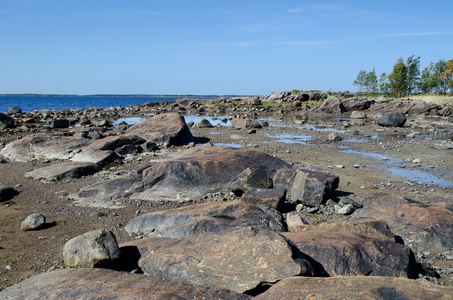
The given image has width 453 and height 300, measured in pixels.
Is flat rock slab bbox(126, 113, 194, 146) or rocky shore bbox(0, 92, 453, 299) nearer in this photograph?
rocky shore bbox(0, 92, 453, 299)

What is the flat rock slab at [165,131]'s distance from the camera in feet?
61.1

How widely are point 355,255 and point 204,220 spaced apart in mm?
2765

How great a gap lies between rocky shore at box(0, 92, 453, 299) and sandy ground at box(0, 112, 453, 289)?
0.16 ft

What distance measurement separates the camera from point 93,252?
5.37 meters

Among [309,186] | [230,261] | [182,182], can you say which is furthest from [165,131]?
[230,261]

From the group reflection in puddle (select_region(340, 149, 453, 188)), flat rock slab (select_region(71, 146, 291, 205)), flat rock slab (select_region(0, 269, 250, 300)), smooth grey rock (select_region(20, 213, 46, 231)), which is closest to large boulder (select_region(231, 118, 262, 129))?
reflection in puddle (select_region(340, 149, 453, 188))

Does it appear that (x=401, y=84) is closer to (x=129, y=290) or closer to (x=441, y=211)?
(x=441, y=211)

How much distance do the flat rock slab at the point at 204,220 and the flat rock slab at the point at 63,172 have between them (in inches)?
205

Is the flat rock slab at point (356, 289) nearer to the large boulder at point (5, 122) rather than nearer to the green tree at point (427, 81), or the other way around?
the large boulder at point (5, 122)

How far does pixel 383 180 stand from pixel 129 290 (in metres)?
10.0

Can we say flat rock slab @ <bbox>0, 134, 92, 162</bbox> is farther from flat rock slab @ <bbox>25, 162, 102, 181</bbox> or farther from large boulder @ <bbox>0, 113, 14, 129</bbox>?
large boulder @ <bbox>0, 113, 14, 129</bbox>

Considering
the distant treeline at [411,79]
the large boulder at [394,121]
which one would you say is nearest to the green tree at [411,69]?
the distant treeline at [411,79]

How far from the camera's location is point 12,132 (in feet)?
82.0

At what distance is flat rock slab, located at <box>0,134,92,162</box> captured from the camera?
15.4 metres
